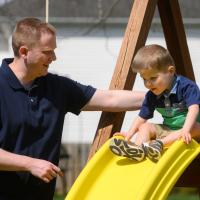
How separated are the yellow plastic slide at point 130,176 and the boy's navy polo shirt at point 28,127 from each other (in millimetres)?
222

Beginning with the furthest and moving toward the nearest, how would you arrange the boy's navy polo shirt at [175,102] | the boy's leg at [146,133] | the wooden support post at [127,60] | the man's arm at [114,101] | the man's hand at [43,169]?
1. the wooden support post at [127,60]
2. the man's arm at [114,101]
3. the boy's leg at [146,133]
4. the boy's navy polo shirt at [175,102]
5. the man's hand at [43,169]

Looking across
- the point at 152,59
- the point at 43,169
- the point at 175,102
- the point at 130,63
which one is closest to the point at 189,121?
the point at 175,102

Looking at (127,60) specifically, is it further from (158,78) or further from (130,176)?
(130,176)

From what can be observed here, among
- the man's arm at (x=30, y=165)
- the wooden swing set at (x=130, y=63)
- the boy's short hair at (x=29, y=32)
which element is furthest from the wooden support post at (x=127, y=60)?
the man's arm at (x=30, y=165)

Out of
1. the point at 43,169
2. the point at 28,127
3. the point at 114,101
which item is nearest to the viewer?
the point at 43,169

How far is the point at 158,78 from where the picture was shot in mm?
5039

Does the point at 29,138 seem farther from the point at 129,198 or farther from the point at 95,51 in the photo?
the point at 95,51

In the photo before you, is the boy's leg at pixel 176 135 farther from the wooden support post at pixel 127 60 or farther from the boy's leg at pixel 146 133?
the wooden support post at pixel 127 60

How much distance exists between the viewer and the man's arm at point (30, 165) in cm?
467

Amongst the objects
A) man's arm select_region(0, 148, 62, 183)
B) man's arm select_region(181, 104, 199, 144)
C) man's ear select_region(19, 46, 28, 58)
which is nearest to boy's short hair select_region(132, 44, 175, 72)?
man's arm select_region(181, 104, 199, 144)

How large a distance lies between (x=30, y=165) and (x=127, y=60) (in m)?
1.21

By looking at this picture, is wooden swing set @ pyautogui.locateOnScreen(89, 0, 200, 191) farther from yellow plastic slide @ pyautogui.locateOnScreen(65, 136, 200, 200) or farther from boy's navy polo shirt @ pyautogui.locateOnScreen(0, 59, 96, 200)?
boy's navy polo shirt @ pyautogui.locateOnScreen(0, 59, 96, 200)

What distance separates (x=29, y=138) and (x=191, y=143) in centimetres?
94

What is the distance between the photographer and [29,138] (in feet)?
16.3
